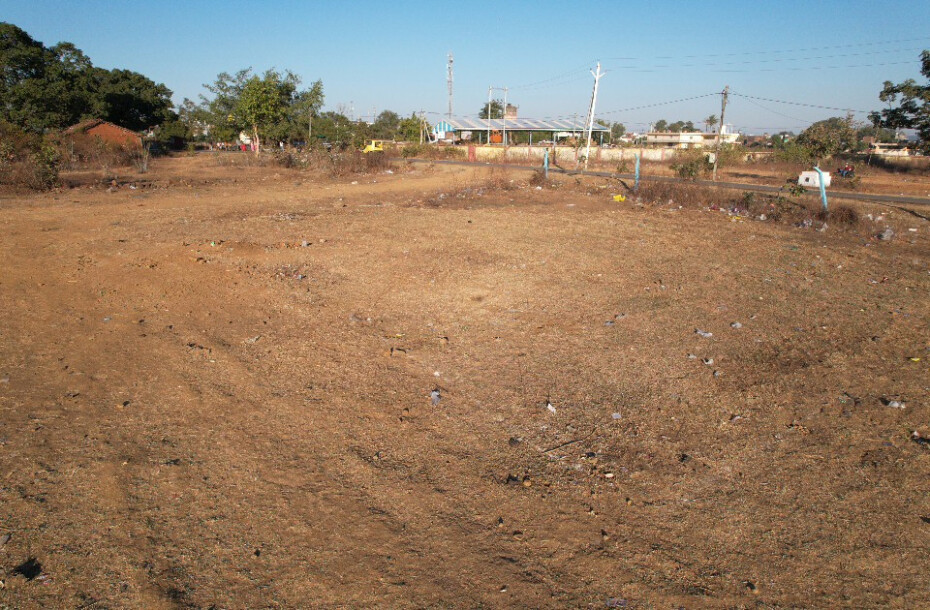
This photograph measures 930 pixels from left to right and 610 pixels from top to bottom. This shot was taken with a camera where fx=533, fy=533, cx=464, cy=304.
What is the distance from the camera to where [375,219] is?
9523mm

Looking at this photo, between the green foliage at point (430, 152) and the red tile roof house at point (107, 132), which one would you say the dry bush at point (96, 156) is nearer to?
the red tile roof house at point (107, 132)

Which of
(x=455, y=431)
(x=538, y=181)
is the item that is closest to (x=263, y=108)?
(x=538, y=181)

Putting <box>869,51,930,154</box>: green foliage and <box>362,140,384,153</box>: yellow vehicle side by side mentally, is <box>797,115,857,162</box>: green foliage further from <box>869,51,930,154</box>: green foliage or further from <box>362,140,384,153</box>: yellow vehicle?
<box>362,140,384,153</box>: yellow vehicle

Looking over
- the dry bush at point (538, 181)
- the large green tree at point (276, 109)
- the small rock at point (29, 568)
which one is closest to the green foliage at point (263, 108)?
the large green tree at point (276, 109)

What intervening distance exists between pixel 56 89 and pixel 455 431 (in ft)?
114

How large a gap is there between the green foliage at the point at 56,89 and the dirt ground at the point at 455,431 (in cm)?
2643

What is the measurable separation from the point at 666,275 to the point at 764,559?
463 centimetres

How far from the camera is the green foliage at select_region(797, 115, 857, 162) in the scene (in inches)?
1222

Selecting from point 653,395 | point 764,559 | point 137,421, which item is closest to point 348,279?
point 137,421

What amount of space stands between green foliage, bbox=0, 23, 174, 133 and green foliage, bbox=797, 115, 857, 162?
133 feet

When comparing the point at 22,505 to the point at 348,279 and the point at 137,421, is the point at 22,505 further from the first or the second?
the point at 348,279

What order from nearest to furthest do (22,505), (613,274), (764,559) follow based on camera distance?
(764,559), (22,505), (613,274)

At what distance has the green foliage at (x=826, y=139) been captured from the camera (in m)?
31.0

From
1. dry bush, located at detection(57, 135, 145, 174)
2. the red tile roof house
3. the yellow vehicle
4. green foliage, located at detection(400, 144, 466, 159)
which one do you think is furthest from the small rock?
the red tile roof house
